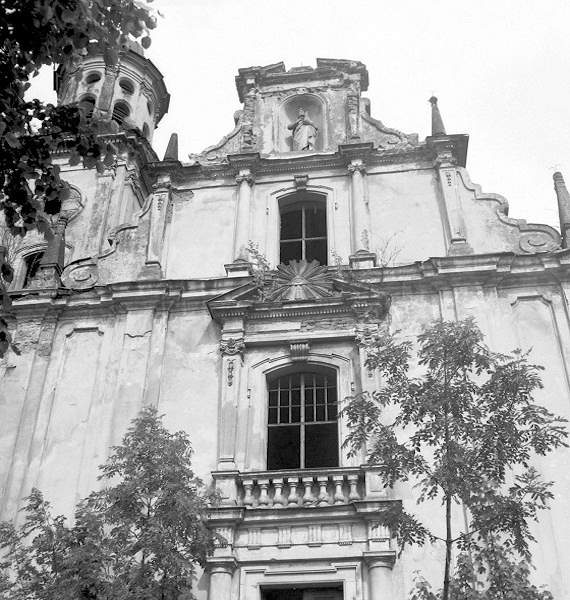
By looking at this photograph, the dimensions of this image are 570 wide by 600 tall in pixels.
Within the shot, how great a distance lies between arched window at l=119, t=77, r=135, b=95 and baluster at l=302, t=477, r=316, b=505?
18093mm

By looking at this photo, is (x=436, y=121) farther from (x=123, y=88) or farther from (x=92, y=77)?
(x=92, y=77)

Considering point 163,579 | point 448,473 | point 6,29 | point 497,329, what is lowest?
point 163,579

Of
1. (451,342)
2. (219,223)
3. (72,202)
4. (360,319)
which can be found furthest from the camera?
(72,202)

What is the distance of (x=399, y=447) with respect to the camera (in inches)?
398

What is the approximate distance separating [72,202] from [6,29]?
16.4 m

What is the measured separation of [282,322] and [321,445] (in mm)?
2402

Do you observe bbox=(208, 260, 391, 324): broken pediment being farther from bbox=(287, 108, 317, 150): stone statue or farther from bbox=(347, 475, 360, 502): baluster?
bbox=(287, 108, 317, 150): stone statue

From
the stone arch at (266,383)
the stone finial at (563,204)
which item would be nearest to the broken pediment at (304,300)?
the stone arch at (266,383)

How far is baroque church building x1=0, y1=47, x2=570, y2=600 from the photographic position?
13.0 meters

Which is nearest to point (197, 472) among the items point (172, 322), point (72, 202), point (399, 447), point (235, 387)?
point (235, 387)

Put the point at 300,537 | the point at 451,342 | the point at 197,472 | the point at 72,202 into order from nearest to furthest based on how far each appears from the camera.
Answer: the point at 451,342
the point at 300,537
the point at 197,472
the point at 72,202

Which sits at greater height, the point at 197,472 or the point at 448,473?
the point at 197,472

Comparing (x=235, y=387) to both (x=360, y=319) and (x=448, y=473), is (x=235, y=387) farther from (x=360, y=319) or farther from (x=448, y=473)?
(x=448, y=473)

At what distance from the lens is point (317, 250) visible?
1745cm
